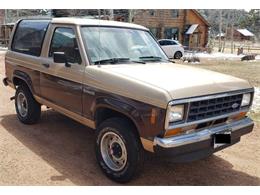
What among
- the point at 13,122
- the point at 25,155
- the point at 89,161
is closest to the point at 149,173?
the point at 89,161

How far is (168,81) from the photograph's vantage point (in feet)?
13.2

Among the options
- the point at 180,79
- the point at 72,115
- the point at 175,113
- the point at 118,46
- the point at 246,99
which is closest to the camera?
the point at 175,113

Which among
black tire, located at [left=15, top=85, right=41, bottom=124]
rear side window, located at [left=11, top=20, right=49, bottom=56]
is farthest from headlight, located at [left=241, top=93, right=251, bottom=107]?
black tire, located at [left=15, top=85, right=41, bottom=124]

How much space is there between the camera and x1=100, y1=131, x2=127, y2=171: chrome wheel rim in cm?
427

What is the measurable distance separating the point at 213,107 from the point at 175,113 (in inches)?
26.0

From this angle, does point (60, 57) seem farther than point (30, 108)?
No

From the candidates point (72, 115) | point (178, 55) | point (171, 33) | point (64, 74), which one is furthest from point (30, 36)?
point (171, 33)

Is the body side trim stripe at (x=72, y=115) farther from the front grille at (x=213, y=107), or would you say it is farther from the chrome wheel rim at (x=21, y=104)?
the front grille at (x=213, y=107)

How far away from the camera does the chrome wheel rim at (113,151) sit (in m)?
4.27

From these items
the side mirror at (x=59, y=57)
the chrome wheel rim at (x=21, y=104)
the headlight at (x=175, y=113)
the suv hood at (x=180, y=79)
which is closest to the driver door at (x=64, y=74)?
the side mirror at (x=59, y=57)

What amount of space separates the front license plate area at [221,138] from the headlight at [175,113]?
63cm

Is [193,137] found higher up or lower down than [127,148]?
higher up

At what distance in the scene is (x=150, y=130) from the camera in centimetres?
378

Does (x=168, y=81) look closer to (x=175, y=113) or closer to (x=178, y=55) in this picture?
(x=175, y=113)
